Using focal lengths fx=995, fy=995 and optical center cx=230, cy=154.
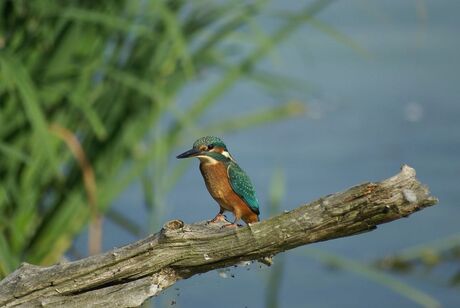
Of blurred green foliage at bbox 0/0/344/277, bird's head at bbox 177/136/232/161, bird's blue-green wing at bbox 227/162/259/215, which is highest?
blurred green foliage at bbox 0/0/344/277

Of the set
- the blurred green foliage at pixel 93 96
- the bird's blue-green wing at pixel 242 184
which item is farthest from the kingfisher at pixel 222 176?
the blurred green foliage at pixel 93 96

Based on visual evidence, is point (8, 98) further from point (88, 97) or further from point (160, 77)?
point (160, 77)

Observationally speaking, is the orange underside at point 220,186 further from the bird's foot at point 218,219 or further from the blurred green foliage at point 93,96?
the blurred green foliage at point 93,96

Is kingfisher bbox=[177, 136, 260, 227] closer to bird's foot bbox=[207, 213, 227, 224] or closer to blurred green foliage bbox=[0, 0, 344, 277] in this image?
bird's foot bbox=[207, 213, 227, 224]

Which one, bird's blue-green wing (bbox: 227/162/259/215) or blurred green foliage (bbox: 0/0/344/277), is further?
blurred green foliage (bbox: 0/0/344/277)

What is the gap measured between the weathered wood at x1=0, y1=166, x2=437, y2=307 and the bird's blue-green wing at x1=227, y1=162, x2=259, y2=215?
0.26 ft

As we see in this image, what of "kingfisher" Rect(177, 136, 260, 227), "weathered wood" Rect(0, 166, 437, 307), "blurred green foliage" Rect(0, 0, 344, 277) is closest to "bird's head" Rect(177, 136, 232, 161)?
"kingfisher" Rect(177, 136, 260, 227)

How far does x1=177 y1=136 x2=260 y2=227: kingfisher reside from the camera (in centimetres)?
159

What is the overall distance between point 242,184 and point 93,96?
A: 7.97 ft

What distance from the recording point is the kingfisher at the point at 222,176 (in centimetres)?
159

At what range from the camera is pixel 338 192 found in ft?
5.25

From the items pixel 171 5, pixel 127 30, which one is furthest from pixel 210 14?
pixel 127 30

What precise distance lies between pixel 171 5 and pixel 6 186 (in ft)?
3.19

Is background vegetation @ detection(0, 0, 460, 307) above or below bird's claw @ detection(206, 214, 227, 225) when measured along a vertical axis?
above
